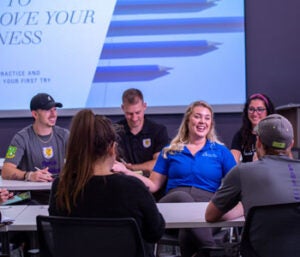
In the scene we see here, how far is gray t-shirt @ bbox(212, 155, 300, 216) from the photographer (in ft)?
7.14

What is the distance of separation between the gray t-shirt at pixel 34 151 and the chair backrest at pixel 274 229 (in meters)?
2.02

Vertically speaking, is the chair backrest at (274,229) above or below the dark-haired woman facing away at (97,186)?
below

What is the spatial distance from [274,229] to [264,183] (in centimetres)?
22

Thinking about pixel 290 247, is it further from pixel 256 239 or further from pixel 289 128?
pixel 289 128

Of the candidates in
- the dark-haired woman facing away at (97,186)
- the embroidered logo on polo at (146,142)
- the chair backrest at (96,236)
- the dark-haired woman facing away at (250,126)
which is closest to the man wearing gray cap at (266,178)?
the dark-haired woman facing away at (97,186)

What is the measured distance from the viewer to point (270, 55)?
5500mm

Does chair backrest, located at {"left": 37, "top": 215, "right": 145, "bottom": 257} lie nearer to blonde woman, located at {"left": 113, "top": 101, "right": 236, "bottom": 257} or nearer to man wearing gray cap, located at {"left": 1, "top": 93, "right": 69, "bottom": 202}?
blonde woman, located at {"left": 113, "top": 101, "right": 236, "bottom": 257}

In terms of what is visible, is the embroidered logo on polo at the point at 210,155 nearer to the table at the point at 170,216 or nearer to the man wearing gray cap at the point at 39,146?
the table at the point at 170,216

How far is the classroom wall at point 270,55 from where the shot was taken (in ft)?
17.9

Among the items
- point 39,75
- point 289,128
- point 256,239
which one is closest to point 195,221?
point 256,239

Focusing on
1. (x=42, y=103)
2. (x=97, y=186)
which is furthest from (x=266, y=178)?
(x=42, y=103)

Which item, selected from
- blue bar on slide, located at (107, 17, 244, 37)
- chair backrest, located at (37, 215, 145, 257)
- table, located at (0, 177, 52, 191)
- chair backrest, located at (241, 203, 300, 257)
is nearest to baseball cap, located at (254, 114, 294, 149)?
chair backrest, located at (241, 203, 300, 257)

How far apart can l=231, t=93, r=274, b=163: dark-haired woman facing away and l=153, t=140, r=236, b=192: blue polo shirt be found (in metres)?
0.62

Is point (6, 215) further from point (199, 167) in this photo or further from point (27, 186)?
point (199, 167)
